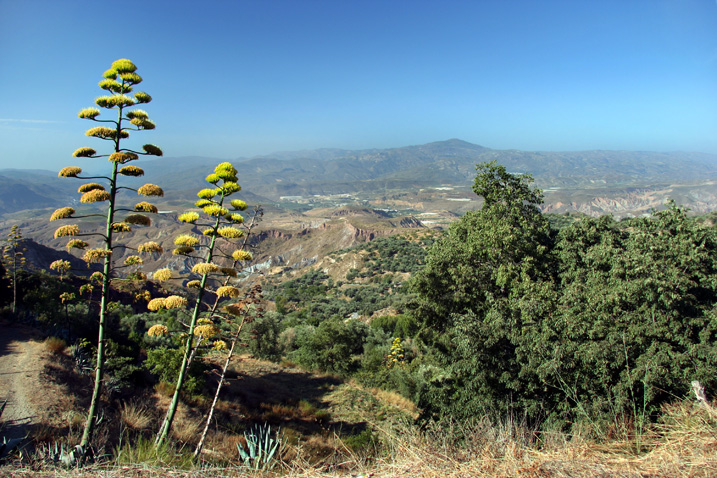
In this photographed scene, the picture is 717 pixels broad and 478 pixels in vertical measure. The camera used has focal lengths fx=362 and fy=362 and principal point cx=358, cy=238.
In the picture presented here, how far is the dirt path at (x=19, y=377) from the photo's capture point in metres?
8.01

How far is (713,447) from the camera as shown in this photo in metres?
2.98

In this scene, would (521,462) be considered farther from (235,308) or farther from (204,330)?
(235,308)

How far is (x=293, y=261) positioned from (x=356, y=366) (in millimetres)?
79142

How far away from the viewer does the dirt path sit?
315 inches

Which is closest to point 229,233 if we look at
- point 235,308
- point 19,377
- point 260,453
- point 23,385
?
point 235,308

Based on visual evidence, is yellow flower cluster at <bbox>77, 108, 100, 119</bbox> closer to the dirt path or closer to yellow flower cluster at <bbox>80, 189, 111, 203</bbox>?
yellow flower cluster at <bbox>80, 189, 111, 203</bbox>

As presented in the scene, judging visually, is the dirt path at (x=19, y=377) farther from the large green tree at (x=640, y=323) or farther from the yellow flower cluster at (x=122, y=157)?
the large green tree at (x=640, y=323)

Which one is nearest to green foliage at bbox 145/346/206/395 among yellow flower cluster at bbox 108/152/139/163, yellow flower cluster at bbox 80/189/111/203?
yellow flower cluster at bbox 80/189/111/203

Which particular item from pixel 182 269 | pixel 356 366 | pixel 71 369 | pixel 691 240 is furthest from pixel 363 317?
pixel 182 269

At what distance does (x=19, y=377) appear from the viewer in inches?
412

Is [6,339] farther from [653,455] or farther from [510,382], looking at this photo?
[653,455]

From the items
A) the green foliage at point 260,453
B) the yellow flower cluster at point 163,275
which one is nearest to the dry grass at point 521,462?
the green foliage at point 260,453

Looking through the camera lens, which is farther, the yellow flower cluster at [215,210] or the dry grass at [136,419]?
the dry grass at [136,419]

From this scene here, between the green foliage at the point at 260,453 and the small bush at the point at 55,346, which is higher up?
the green foliage at the point at 260,453
